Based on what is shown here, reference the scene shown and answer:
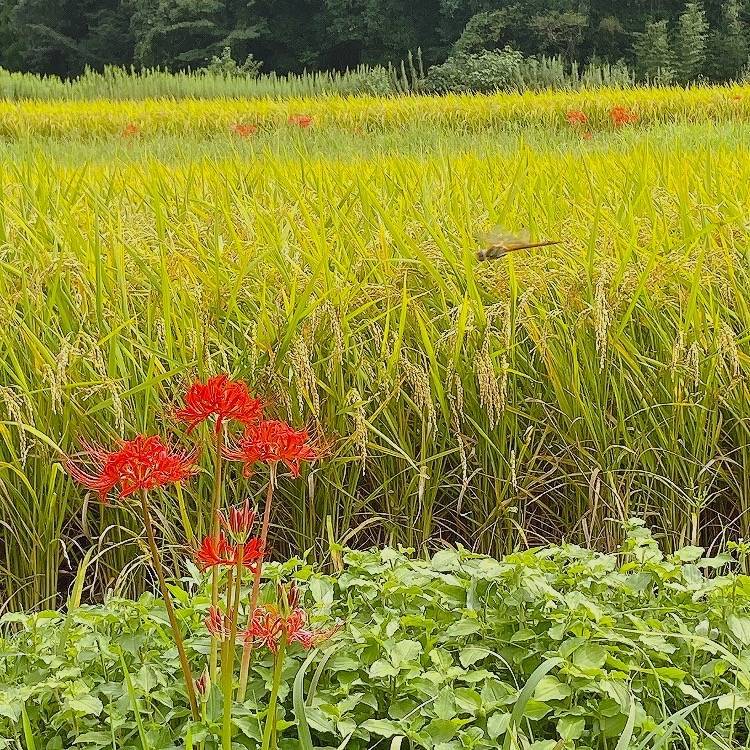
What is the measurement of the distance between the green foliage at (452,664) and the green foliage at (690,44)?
53.8 feet

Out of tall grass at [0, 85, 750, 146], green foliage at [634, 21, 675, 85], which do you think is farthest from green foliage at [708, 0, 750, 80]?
tall grass at [0, 85, 750, 146]

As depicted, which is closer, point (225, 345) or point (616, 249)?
point (225, 345)

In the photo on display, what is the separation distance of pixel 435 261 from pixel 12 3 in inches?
975

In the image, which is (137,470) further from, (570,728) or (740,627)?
(740,627)

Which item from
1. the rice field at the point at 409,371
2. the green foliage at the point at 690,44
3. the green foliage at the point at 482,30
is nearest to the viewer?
the rice field at the point at 409,371

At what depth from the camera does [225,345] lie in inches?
59.8

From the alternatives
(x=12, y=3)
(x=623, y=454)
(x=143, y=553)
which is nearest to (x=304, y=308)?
(x=143, y=553)

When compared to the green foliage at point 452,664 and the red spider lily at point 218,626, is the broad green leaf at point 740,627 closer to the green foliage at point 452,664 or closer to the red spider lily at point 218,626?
the green foliage at point 452,664

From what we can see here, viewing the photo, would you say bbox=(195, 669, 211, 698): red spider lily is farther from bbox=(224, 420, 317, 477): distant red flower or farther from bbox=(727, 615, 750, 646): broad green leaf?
bbox=(727, 615, 750, 646): broad green leaf

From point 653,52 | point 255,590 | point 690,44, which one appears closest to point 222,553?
point 255,590

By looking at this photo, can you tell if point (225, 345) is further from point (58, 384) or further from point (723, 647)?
point (723, 647)

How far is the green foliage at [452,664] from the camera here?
90 cm

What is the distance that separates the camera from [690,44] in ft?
52.9

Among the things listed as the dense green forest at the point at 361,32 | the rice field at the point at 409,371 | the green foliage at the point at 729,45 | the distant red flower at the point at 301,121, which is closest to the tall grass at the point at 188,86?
the distant red flower at the point at 301,121
